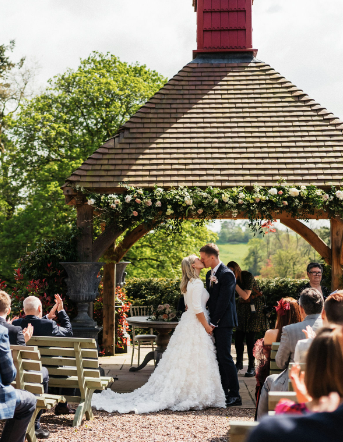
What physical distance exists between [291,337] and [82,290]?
4003mm

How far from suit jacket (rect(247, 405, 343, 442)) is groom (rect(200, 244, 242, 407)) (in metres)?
4.84

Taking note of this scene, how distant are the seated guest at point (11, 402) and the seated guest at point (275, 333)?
2.05 metres

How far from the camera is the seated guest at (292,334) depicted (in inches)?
166

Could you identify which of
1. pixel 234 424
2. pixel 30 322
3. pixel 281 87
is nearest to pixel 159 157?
pixel 281 87

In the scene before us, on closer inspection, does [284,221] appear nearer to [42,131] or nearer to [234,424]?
[234,424]

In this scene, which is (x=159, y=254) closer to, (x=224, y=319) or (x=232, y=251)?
(x=224, y=319)

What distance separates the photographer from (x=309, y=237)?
31.8 feet

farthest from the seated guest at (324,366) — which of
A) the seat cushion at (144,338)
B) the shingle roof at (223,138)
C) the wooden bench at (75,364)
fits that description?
the seat cushion at (144,338)

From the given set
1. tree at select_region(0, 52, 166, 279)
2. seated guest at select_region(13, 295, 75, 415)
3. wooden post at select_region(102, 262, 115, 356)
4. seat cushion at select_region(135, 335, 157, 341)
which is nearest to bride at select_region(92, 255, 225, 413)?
seated guest at select_region(13, 295, 75, 415)

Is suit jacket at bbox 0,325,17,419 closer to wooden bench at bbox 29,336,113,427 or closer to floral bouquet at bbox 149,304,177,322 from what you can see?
wooden bench at bbox 29,336,113,427

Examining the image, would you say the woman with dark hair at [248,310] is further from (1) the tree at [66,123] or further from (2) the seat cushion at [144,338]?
(1) the tree at [66,123]

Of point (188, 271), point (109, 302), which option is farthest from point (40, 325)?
point (109, 302)

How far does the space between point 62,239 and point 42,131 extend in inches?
492

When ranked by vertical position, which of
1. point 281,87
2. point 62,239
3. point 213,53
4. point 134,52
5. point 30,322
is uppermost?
point 134,52
